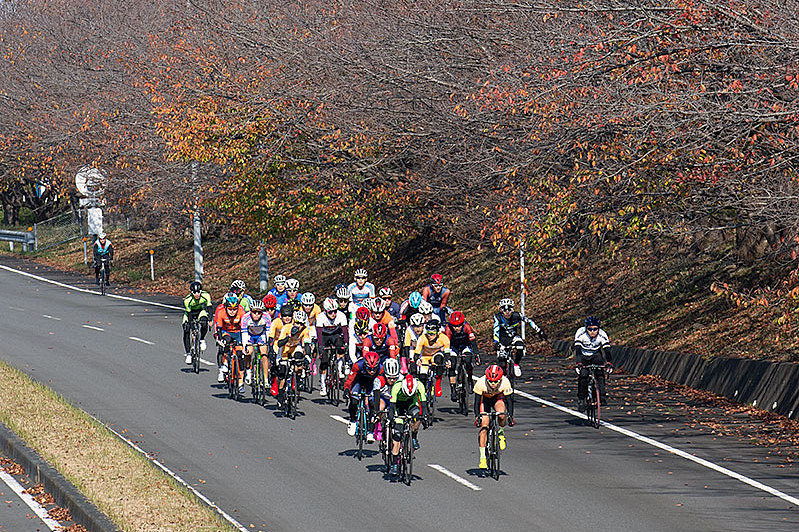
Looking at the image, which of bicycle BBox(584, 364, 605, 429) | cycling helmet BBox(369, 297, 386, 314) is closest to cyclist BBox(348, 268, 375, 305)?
cycling helmet BBox(369, 297, 386, 314)

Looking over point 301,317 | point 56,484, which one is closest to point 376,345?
point 301,317

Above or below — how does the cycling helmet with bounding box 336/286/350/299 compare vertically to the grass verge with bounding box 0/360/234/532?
above

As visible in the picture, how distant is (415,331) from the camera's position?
61.6ft

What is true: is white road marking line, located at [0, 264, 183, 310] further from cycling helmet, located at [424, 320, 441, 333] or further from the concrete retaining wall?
cycling helmet, located at [424, 320, 441, 333]

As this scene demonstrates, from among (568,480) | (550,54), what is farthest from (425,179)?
(568,480)

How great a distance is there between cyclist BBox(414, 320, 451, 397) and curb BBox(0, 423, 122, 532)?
5.59 m

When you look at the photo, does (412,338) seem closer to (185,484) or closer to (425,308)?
(425,308)

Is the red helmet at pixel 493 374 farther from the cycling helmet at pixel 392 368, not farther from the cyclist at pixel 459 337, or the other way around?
the cyclist at pixel 459 337

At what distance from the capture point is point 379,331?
17.8 meters

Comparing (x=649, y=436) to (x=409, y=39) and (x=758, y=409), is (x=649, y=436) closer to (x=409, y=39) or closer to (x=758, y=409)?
(x=758, y=409)

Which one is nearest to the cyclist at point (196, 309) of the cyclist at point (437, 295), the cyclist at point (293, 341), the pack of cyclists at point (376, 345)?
the pack of cyclists at point (376, 345)

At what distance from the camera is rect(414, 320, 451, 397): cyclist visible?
1817cm

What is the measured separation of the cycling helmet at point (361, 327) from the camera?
17.9m

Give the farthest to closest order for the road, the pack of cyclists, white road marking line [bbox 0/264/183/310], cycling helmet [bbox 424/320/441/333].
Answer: white road marking line [bbox 0/264/183/310]
cycling helmet [bbox 424/320/441/333]
the pack of cyclists
the road
